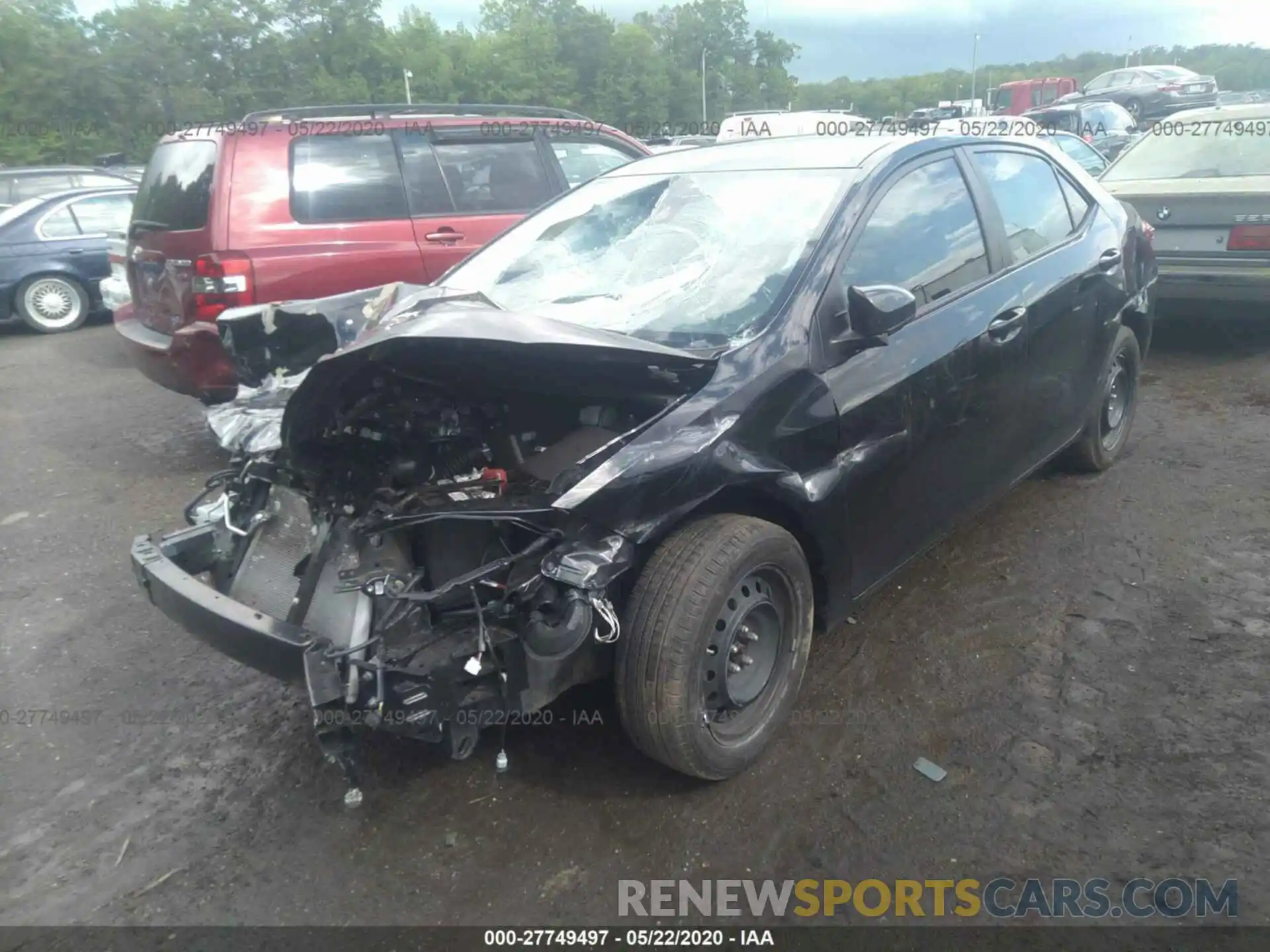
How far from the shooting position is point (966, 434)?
11.1ft

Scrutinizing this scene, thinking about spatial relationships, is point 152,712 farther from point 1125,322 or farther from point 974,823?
point 1125,322

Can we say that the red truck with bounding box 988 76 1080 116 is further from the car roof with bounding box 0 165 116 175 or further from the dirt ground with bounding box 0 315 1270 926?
the dirt ground with bounding box 0 315 1270 926

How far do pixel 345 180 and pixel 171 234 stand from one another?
1032mm

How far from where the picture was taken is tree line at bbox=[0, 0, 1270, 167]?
27.3 metres

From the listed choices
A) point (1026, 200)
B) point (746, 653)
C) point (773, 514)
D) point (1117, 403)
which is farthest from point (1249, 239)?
point (746, 653)

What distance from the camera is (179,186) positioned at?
5305 millimetres

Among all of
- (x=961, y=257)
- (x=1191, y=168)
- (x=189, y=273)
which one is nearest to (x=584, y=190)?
(x=961, y=257)

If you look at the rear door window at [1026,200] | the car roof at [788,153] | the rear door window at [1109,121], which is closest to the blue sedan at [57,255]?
the car roof at [788,153]

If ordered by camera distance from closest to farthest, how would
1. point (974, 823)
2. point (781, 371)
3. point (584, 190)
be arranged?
point (974, 823) → point (781, 371) → point (584, 190)

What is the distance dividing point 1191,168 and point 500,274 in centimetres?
593

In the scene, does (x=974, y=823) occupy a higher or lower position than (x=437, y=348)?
lower

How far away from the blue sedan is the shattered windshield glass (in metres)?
7.79

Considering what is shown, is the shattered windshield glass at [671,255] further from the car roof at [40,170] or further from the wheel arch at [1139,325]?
the car roof at [40,170]

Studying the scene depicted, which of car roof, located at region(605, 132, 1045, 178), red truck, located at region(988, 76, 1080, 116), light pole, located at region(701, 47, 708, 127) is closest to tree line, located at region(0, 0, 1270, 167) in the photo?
light pole, located at region(701, 47, 708, 127)
